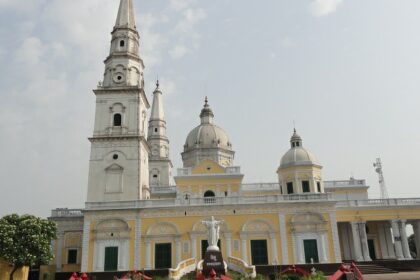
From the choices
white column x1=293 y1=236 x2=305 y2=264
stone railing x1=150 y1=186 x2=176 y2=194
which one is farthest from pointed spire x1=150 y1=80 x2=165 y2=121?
white column x1=293 y1=236 x2=305 y2=264

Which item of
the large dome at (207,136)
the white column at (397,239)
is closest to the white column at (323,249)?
the white column at (397,239)

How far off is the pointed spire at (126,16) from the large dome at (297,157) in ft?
69.3

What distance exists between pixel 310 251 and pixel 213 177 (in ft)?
42.4

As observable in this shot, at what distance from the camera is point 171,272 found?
1045 inches

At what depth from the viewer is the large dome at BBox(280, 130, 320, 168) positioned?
39375mm

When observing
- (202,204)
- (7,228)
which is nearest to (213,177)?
(202,204)

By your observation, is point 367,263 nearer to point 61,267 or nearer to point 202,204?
point 202,204

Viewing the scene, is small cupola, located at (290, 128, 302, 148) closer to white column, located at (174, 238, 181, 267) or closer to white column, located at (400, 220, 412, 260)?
white column, located at (400, 220, 412, 260)

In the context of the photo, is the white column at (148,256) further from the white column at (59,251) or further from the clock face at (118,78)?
the clock face at (118,78)

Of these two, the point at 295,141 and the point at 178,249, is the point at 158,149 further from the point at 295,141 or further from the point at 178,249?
the point at 178,249

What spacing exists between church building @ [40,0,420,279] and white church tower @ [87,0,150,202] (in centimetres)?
9

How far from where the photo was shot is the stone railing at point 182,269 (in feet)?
87.5

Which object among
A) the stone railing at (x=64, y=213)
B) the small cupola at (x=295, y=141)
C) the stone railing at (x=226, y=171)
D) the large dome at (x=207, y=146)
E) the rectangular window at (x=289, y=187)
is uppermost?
the large dome at (x=207, y=146)

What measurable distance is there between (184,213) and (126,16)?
71.6 feet
